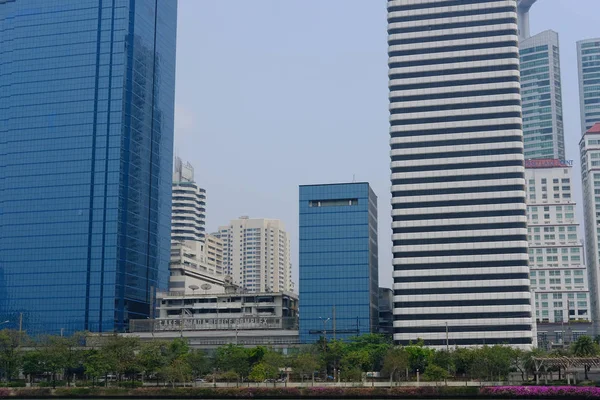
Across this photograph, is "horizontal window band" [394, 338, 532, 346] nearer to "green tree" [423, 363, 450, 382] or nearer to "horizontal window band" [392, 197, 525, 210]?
"horizontal window band" [392, 197, 525, 210]

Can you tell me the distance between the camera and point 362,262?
150m

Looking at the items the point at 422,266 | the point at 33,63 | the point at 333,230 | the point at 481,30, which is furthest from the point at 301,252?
the point at 33,63

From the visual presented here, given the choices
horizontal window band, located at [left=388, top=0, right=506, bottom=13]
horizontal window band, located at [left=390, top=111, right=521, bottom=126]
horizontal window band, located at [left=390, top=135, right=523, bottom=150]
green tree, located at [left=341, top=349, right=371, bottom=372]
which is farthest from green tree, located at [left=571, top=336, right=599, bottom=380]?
horizontal window band, located at [left=388, top=0, right=506, bottom=13]

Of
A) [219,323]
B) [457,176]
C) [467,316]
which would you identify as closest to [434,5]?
[457,176]

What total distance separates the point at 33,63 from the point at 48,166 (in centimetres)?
2337

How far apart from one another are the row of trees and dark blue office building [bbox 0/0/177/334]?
36075 mm

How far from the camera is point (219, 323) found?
6348 inches

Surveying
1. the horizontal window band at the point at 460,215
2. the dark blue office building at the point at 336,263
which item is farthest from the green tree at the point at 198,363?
the horizontal window band at the point at 460,215

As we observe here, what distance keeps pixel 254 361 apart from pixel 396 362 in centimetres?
2128

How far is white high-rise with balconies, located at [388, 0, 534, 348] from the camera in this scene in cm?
14150

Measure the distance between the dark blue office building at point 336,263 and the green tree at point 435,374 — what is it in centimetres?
3821

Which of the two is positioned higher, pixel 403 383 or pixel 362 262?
pixel 362 262

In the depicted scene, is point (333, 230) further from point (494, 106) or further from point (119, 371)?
point (119, 371)

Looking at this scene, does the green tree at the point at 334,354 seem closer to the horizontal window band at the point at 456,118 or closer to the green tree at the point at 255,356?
the green tree at the point at 255,356
